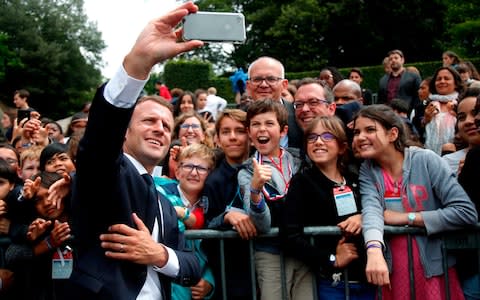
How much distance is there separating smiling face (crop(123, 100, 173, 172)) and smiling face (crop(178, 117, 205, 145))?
2541mm

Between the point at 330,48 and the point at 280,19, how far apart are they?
4.00 m

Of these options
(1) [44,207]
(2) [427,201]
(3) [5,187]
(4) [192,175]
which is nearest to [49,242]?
(1) [44,207]

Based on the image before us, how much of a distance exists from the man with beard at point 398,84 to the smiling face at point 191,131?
4.88 m

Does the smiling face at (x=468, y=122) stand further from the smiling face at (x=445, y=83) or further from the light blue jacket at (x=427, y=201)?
the smiling face at (x=445, y=83)

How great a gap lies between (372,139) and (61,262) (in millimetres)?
2186

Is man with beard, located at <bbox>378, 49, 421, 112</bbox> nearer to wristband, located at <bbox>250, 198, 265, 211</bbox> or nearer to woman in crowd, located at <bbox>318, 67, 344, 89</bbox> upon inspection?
woman in crowd, located at <bbox>318, 67, 344, 89</bbox>

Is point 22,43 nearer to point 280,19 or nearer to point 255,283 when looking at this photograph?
point 280,19

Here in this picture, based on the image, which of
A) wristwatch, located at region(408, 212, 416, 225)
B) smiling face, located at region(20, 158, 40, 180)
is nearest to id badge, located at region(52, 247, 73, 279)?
smiling face, located at region(20, 158, 40, 180)

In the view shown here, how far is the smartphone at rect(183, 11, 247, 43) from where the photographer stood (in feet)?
6.77

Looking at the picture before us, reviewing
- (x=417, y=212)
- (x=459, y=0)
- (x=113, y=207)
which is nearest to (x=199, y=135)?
(x=417, y=212)

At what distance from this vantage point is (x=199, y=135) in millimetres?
5422

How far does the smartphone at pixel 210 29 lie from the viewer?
2.06 meters

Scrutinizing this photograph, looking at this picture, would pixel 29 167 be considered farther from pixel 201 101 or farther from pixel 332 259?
pixel 201 101

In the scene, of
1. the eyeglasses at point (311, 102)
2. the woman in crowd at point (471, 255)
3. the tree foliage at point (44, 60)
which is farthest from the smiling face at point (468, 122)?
the tree foliage at point (44, 60)
